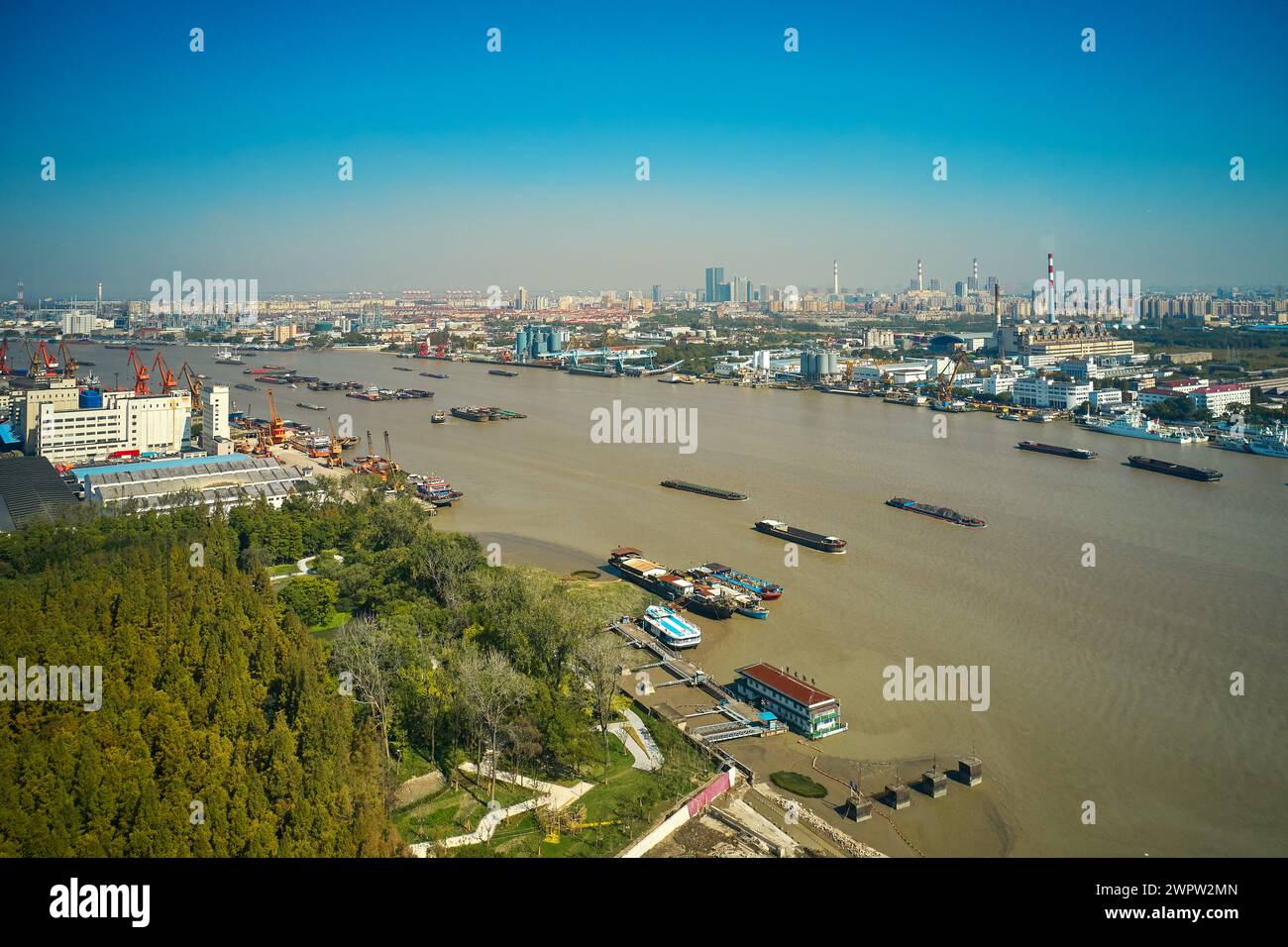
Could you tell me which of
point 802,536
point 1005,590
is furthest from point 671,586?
point 1005,590

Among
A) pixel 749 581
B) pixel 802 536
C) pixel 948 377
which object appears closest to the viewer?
pixel 749 581

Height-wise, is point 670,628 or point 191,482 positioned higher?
point 191,482

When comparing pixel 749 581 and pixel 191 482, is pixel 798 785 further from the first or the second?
pixel 191 482

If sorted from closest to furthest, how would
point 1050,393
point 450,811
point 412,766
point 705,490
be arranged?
1. point 450,811
2. point 412,766
3. point 705,490
4. point 1050,393

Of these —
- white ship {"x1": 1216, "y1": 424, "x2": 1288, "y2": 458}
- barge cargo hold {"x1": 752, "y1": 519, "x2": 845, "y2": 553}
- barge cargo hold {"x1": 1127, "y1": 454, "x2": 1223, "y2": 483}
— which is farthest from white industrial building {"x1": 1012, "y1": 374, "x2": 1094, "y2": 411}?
barge cargo hold {"x1": 752, "y1": 519, "x2": 845, "y2": 553}

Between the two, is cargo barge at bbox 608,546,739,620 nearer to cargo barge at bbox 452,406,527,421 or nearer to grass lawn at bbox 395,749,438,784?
grass lawn at bbox 395,749,438,784

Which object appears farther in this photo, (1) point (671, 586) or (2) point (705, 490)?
(2) point (705, 490)
